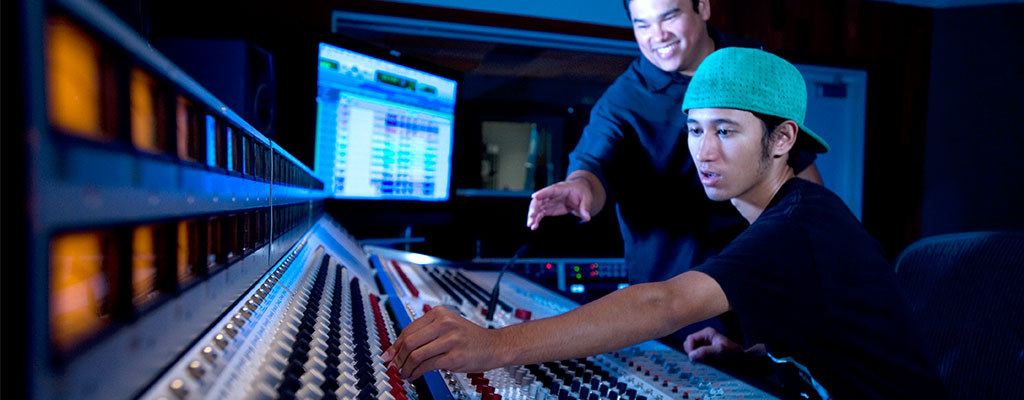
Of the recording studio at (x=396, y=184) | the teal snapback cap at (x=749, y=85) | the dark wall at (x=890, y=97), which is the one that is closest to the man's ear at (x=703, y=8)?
the recording studio at (x=396, y=184)

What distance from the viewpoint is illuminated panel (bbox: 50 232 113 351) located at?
23cm

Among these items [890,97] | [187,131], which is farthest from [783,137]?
[890,97]

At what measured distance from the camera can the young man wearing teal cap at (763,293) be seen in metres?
0.66

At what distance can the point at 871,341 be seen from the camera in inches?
34.1

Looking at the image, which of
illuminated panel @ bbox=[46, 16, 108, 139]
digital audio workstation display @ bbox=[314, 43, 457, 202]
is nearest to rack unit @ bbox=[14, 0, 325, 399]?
illuminated panel @ bbox=[46, 16, 108, 139]

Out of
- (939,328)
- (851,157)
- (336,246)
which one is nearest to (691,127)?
(939,328)

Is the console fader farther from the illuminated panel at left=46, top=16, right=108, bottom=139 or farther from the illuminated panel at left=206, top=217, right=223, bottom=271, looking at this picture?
the illuminated panel at left=46, top=16, right=108, bottom=139

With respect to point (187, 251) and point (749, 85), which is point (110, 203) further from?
point (749, 85)

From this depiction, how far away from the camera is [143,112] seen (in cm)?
31

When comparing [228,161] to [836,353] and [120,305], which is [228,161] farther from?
[836,353]

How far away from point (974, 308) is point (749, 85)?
0.60 meters

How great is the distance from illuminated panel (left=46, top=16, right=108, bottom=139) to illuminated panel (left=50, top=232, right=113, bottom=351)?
0.15ft

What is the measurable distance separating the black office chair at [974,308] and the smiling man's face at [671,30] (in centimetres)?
71

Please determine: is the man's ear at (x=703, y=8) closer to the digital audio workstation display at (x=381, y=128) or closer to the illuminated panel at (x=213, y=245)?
the digital audio workstation display at (x=381, y=128)
